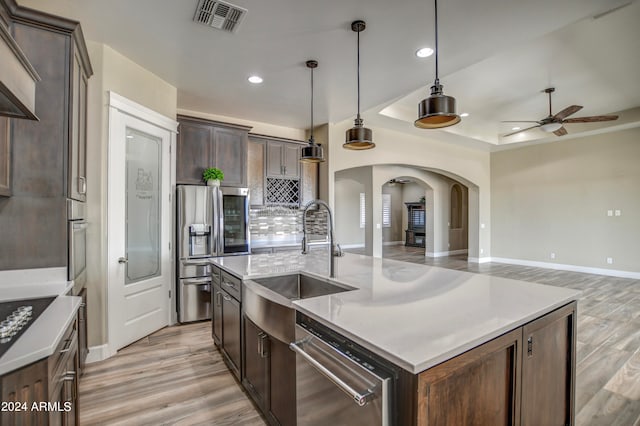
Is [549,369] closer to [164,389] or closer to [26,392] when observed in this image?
[26,392]

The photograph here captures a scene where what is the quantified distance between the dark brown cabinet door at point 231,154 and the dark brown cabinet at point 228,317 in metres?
1.80

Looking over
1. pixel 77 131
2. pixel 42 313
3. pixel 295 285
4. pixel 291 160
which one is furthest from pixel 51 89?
pixel 291 160

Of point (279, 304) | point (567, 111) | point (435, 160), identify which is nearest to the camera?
point (279, 304)

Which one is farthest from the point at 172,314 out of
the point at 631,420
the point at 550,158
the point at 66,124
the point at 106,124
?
the point at 550,158

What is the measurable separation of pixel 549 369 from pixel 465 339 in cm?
84

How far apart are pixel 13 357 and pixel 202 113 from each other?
4532 millimetres

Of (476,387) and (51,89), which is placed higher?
(51,89)

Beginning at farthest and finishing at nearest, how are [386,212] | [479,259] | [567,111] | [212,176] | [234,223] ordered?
[386,212] < [479,259] < [567,111] < [234,223] < [212,176]

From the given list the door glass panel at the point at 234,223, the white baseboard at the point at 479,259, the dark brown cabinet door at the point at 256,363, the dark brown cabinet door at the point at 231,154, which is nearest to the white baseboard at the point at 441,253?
the white baseboard at the point at 479,259

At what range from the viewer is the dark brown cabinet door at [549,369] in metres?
1.39

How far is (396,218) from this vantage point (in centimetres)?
1315

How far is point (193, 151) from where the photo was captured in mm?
4219

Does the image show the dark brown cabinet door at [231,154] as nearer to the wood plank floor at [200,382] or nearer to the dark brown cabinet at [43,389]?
the wood plank floor at [200,382]

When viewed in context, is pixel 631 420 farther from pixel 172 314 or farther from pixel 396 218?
pixel 396 218
